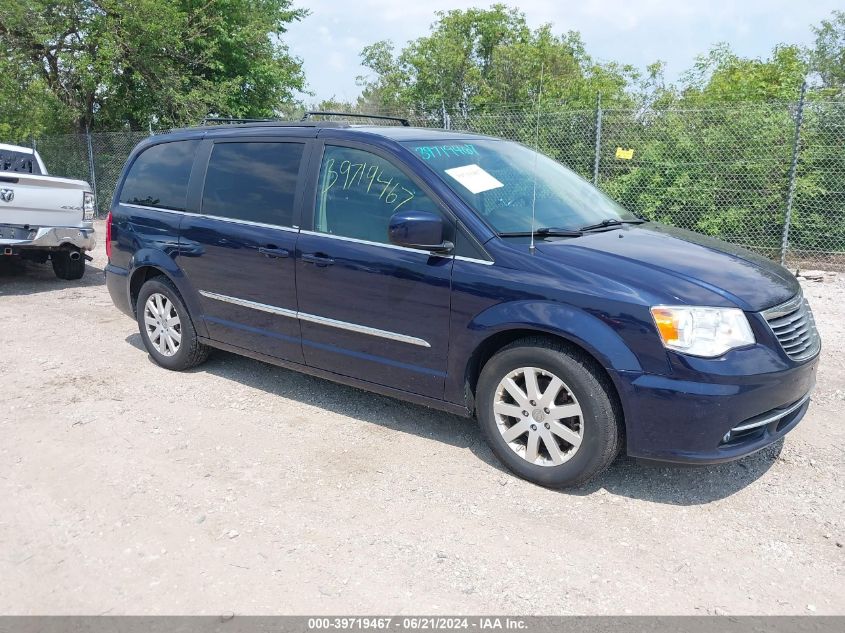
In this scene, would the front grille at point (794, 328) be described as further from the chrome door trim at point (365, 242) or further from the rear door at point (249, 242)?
the rear door at point (249, 242)

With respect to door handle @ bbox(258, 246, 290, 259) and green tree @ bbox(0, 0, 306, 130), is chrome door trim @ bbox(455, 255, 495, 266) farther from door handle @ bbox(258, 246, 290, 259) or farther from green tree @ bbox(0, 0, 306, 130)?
green tree @ bbox(0, 0, 306, 130)

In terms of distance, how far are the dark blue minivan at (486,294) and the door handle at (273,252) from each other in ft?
0.07

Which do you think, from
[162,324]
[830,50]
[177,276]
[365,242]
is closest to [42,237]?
[162,324]

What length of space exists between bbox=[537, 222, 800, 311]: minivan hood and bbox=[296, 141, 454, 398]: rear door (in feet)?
2.39

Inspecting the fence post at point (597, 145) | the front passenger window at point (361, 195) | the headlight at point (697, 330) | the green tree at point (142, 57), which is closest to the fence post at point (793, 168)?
the fence post at point (597, 145)

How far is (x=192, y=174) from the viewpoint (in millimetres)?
5180

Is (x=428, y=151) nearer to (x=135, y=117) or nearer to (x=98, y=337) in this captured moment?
(x=98, y=337)

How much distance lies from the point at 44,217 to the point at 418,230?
6.44 meters

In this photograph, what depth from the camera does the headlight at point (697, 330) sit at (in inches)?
125

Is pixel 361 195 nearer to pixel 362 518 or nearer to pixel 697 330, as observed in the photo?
pixel 362 518

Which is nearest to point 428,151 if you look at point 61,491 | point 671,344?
point 671,344

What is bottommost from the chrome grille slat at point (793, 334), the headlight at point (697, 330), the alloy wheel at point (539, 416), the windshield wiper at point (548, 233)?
the alloy wheel at point (539, 416)

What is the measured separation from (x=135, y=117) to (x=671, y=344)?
56.6ft

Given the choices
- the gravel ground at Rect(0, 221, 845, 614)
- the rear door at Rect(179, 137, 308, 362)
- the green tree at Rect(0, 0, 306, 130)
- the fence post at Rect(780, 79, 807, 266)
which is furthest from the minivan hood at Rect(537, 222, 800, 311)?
the green tree at Rect(0, 0, 306, 130)
